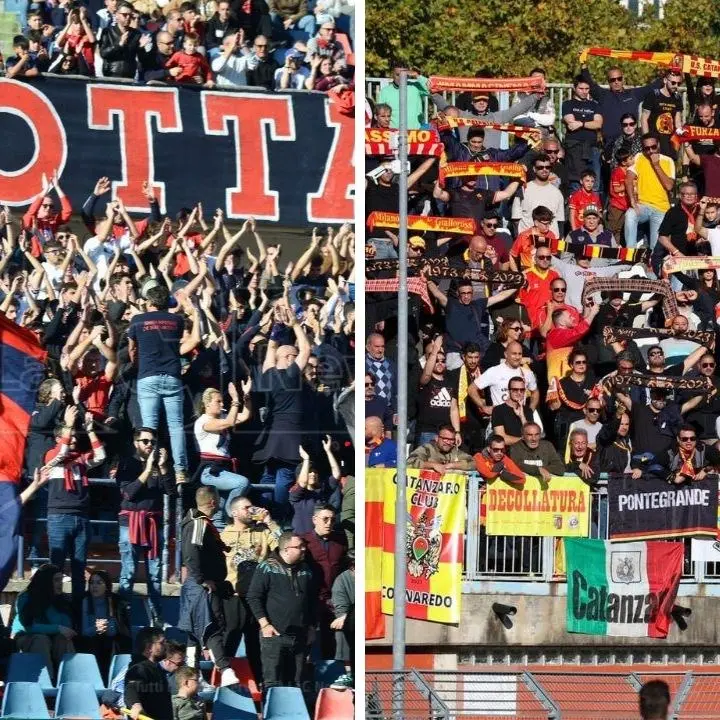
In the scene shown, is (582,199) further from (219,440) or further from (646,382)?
(219,440)

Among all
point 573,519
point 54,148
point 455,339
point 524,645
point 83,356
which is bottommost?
point 524,645

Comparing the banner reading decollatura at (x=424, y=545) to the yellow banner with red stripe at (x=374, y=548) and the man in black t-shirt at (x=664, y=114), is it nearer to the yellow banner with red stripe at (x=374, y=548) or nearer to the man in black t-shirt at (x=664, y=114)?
the yellow banner with red stripe at (x=374, y=548)

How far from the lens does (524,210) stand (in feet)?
64.1

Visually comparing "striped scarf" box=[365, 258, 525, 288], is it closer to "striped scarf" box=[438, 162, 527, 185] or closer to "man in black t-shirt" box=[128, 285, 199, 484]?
"striped scarf" box=[438, 162, 527, 185]

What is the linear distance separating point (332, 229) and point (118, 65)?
69.4 inches

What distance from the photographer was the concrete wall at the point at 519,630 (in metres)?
17.5

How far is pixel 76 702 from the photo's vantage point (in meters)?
12.7

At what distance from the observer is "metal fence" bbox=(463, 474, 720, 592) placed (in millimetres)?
17469

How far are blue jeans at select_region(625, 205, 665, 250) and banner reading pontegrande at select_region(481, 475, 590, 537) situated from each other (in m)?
3.55

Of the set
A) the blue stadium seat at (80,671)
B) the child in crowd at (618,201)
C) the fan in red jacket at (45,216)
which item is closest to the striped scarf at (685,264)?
the child in crowd at (618,201)

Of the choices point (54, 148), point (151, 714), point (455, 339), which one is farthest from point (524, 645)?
point (54, 148)

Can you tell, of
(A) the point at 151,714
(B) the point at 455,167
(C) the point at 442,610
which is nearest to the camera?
(A) the point at 151,714

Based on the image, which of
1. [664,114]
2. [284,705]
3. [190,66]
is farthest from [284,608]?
[664,114]

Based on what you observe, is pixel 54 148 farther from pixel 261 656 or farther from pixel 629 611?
pixel 629 611
